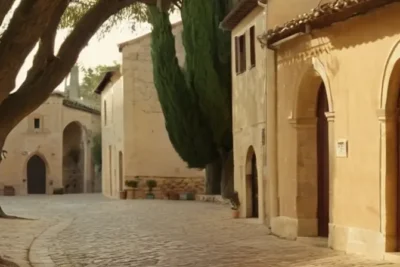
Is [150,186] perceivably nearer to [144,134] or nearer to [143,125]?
[144,134]

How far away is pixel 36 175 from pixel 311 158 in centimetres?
3541

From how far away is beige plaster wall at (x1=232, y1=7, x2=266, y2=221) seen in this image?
16.7 m

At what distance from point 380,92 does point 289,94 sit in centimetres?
328

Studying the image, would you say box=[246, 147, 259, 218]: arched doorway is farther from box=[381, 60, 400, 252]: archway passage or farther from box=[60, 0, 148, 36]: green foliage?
box=[381, 60, 400, 252]: archway passage

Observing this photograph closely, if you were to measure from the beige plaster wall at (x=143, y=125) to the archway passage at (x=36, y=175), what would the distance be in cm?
1378

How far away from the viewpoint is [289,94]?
13492mm

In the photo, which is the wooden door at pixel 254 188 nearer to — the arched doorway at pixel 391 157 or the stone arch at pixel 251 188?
the stone arch at pixel 251 188

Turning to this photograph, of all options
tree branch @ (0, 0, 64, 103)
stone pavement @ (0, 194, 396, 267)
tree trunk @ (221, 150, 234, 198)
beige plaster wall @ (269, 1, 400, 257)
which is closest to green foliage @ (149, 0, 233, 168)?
tree trunk @ (221, 150, 234, 198)

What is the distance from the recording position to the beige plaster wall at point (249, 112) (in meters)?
16.7

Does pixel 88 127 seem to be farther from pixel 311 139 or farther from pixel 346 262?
pixel 346 262

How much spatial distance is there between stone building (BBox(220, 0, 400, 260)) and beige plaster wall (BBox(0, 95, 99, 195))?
3119cm

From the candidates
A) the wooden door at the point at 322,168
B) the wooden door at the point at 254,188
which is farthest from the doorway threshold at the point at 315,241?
the wooden door at the point at 254,188

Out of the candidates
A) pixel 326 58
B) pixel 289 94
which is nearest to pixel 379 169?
pixel 326 58

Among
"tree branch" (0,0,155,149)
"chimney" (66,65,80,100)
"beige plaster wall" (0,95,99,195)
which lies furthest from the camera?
"chimney" (66,65,80,100)
